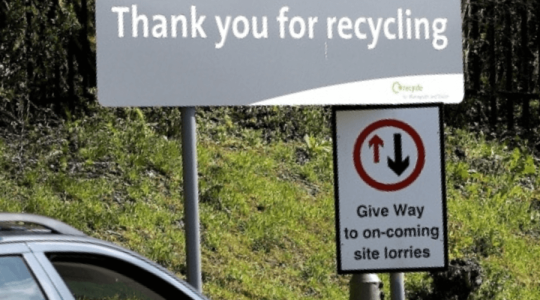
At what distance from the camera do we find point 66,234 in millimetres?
3879

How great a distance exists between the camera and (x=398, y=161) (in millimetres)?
6641

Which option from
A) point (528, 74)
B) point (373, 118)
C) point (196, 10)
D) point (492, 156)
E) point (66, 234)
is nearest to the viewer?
point (66, 234)

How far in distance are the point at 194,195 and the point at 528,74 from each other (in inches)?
377

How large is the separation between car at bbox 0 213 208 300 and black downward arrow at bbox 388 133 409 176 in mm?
2415

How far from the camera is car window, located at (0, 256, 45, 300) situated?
3.54 metres

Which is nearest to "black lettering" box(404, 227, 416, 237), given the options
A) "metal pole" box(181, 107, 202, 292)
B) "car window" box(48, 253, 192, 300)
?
"metal pole" box(181, 107, 202, 292)

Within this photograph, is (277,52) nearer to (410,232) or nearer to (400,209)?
(400,209)

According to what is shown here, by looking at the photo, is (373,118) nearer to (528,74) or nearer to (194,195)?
(194,195)

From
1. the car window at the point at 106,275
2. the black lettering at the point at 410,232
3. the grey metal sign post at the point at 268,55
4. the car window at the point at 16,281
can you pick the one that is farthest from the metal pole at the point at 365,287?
the car window at the point at 16,281

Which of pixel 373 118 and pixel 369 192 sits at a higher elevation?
pixel 373 118

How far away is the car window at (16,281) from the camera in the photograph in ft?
11.6

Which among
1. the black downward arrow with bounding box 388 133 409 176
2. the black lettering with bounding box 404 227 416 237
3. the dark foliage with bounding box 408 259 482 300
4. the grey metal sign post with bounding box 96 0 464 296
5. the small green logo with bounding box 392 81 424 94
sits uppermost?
the grey metal sign post with bounding box 96 0 464 296

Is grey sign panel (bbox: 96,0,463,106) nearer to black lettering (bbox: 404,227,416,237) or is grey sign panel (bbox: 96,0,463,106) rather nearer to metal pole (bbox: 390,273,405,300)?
black lettering (bbox: 404,227,416,237)

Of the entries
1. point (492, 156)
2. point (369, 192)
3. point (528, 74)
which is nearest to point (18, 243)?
point (369, 192)
